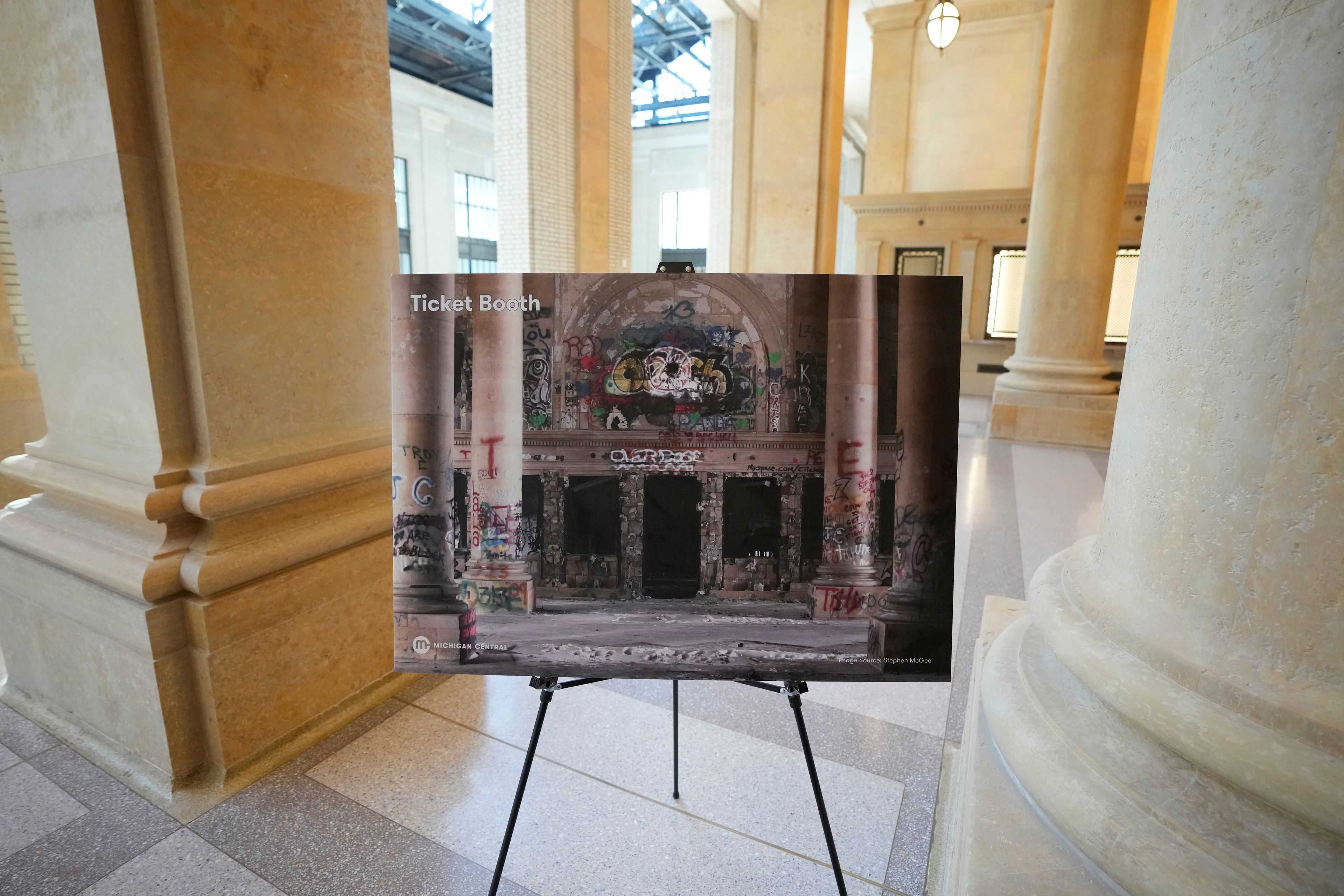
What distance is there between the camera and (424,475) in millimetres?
1680

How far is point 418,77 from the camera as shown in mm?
21031

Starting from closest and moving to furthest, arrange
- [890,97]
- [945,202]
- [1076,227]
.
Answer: [1076,227], [945,202], [890,97]

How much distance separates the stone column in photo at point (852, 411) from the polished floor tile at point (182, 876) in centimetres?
189

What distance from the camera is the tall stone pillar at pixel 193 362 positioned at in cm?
221

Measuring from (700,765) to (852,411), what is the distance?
1.57 m

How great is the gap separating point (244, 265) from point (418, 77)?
72.7 feet

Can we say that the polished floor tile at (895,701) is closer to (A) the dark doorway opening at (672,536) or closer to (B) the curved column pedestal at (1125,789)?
(B) the curved column pedestal at (1125,789)

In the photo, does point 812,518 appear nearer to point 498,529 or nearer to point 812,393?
point 812,393

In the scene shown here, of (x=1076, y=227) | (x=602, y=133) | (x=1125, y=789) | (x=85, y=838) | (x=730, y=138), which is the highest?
(x=730, y=138)

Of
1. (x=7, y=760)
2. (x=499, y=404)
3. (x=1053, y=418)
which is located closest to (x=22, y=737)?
(x=7, y=760)

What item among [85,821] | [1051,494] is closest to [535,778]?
[85,821]

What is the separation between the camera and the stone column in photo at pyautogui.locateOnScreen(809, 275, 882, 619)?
1563 mm

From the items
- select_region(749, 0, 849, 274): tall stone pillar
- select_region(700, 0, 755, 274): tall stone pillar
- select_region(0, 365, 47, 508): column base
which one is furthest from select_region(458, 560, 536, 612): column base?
select_region(700, 0, 755, 274): tall stone pillar

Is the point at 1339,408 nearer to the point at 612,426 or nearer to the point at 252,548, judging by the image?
the point at 612,426
